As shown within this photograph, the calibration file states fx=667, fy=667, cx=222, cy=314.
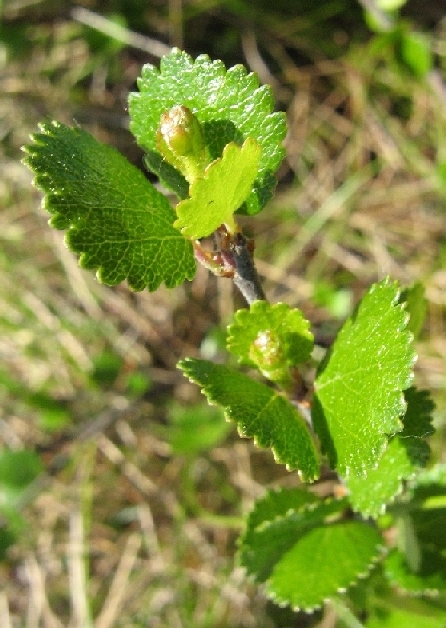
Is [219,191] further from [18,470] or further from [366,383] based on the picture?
[18,470]

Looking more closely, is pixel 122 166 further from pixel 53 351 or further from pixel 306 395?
pixel 53 351

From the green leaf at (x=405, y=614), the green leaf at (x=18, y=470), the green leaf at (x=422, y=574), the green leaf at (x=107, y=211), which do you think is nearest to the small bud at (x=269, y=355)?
the green leaf at (x=107, y=211)

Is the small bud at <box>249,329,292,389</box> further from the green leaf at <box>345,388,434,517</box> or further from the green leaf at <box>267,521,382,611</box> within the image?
the green leaf at <box>267,521,382,611</box>

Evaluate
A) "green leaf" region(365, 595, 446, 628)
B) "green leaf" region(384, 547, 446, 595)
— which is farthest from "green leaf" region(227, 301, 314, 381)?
"green leaf" region(365, 595, 446, 628)

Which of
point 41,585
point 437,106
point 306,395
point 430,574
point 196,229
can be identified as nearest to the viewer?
point 196,229

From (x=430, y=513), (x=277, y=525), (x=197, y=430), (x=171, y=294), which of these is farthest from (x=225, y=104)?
(x=171, y=294)

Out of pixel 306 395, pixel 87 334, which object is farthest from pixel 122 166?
pixel 87 334

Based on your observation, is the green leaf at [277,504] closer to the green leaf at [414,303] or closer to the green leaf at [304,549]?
the green leaf at [304,549]
